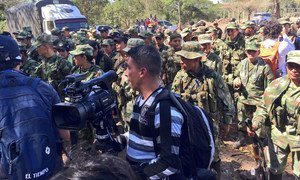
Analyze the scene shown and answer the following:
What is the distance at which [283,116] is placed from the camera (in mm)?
3736

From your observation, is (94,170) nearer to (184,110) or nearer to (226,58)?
(184,110)

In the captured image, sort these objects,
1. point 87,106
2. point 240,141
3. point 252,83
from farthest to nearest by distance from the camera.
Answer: point 240,141 → point 252,83 → point 87,106

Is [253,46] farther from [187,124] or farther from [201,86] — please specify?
[187,124]

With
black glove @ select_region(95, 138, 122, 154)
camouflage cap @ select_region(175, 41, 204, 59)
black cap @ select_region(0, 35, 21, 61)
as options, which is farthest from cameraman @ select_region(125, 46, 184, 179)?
camouflage cap @ select_region(175, 41, 204, 59)

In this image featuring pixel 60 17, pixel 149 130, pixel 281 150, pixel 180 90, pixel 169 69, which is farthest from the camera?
pixel 60 17

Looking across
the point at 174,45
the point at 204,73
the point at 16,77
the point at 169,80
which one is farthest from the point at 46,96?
the point at 174,45

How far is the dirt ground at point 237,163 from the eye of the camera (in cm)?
511

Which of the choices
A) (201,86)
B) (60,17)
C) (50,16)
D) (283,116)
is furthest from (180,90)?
(50,16)

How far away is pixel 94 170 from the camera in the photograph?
3.77ft

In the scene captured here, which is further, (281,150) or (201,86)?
(201,86)

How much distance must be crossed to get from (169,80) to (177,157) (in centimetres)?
447

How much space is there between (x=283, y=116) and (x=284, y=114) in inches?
1.0

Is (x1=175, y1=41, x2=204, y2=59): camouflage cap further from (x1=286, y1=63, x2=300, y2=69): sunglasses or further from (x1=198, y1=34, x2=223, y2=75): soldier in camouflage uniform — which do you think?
(x1=198, y1=34, x2=223, y2=75): soldier in camouflage uniform

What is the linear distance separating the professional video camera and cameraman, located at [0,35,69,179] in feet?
0.80
